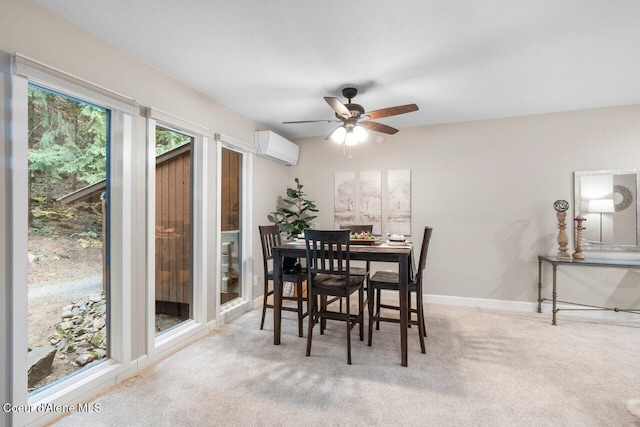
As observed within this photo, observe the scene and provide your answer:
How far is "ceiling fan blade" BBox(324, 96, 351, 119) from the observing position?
2459 millimetres

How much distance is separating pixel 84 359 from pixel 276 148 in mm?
2962

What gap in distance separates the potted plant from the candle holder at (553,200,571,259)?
2993 millimetres

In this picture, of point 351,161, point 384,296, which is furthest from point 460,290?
point 351,161

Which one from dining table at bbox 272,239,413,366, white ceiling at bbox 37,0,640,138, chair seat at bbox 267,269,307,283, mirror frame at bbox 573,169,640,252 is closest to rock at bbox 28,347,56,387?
dining table at bbox 272,239,413,366

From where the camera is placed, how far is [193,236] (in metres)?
3.06

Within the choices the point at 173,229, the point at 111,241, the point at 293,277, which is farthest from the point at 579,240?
the point at 111,241

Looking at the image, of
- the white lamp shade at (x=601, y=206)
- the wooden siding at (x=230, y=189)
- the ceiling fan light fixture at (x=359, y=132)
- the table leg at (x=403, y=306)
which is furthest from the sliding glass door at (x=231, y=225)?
the white lamp shade at (x=601, y=206)

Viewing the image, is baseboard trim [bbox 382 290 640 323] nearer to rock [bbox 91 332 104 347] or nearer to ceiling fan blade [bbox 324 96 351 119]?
ceiling fan blade [bbox 324 96 351 119]

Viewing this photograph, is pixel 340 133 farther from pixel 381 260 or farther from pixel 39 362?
pixel 39 362

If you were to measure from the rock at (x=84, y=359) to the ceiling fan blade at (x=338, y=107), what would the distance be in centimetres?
259

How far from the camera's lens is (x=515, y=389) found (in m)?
2.08

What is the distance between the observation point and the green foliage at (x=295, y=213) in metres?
4.36

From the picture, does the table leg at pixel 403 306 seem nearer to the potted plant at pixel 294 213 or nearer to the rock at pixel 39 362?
the potted plant at pixel 294 213

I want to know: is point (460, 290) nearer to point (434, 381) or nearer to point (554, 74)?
point (434, 381)
